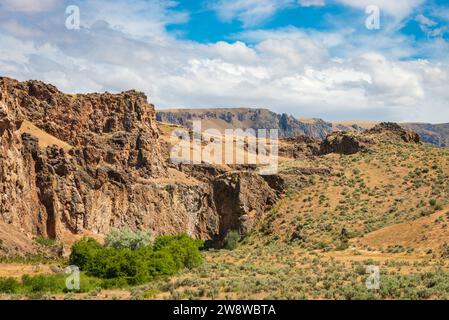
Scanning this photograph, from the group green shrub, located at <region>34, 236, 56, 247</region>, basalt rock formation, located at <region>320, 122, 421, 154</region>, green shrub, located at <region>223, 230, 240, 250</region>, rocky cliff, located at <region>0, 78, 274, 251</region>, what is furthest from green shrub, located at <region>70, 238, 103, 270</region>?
basalt rock formation, located at <region>320, 122, 421, 154</region>

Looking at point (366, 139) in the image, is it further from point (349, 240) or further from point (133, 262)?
point (133, 262)

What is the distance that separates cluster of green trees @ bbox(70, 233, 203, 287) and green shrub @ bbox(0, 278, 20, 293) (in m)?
4.89

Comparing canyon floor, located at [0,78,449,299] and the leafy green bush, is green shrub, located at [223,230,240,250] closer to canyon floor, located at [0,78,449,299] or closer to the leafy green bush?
canyon floor, located at [0,78,449,299]

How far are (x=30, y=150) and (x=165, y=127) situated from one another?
10140cm

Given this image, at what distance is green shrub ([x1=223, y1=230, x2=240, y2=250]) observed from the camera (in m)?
52.7

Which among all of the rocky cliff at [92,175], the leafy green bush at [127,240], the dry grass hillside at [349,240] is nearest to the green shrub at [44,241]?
the rocky cliff at [92,175]

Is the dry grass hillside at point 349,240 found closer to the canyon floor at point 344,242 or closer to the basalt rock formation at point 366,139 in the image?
the canyon floor at point 344,242

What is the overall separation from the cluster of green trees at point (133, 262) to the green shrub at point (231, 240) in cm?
1097

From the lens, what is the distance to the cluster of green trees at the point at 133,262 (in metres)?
32.0

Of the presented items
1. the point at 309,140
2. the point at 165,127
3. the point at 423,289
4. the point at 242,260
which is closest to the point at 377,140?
the point at 242,260

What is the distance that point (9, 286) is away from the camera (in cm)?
2870

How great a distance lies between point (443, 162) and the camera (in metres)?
60.2

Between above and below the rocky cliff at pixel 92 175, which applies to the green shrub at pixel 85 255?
below

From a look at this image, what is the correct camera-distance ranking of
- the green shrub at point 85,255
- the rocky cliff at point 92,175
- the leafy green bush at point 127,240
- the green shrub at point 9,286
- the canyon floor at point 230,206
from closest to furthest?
the green shrub at point 9,286
the canyon floor at point 230,206
the green shrub at point 85,255
the leafy green bush at point 127,240
the rocky cliff at point 92,175
